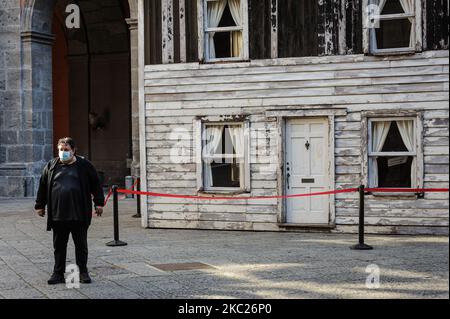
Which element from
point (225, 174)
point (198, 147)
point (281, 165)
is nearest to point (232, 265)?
point (281, 165)

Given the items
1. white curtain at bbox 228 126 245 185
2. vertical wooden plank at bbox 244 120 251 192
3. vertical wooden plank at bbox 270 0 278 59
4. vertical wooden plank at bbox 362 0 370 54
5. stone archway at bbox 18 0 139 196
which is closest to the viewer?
vertical wooden plank at bbox 362 0 370 54

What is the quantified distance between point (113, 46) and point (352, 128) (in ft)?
53.6

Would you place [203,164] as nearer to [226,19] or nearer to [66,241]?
[226,19]

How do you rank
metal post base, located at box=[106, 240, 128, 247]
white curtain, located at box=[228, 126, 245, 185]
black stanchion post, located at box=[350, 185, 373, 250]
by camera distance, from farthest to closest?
white curtain, located at box=[228, 126, 245, 185] → metal post base, located at box=[106, 240, 128, 247] → black stanchion post, located at box=[350, 185, 373, 250]

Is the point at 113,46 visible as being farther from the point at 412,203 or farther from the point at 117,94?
the point at 412,203

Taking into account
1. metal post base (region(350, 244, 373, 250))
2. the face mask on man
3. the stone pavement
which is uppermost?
the face mask on man

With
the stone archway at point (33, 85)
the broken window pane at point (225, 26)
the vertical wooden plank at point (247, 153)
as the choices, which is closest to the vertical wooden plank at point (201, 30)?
the broken window pane at point (225, 26)

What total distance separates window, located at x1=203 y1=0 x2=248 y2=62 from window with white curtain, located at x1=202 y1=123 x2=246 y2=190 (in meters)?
1.45

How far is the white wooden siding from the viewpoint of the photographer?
48.5ft

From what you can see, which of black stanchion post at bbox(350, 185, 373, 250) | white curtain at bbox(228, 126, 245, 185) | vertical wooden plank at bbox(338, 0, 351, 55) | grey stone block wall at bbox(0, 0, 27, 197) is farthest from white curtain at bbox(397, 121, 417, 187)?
grey stone block wall at bbox(0, 0, 27, 197)

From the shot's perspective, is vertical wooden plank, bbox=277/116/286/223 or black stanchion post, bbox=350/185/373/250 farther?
vertical wooden plank, bbox=277/116/286/223

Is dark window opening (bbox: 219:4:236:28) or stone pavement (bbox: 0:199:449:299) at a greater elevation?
dark window opening (bbox: 219:4:236:28)

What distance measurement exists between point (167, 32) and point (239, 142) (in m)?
2.74

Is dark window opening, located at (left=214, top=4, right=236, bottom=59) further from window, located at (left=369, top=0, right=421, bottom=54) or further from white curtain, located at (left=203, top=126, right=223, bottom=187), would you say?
window, located at (left=369, top=0, right=421, bottom=54)
